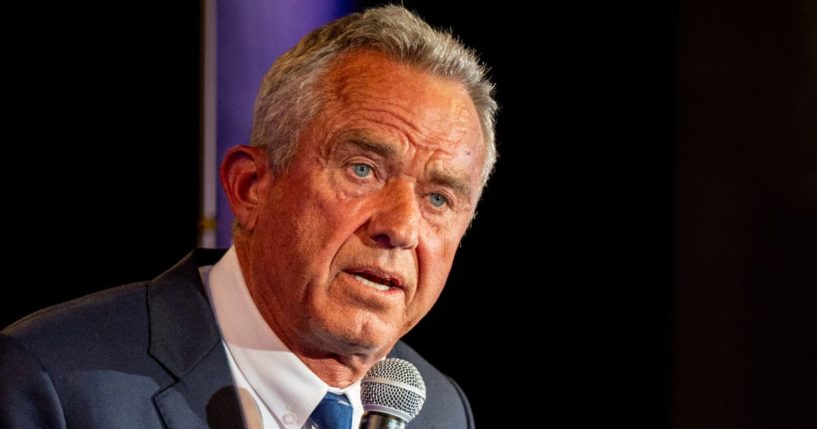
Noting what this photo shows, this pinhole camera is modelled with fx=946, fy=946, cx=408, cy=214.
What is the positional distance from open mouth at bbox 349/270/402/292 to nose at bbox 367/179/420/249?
7 cm

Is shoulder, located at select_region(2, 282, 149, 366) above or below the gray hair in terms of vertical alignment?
below

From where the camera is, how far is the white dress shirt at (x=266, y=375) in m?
2.23

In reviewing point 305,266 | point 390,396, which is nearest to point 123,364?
point 305,266

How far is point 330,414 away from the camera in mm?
2268

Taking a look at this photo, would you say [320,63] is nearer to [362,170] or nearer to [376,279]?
[362,170]

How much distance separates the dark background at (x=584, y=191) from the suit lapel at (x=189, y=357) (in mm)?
814

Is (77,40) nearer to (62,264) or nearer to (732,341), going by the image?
(62,264)

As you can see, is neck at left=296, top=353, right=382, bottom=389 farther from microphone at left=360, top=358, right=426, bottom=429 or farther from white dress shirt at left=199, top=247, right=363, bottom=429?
microphone at left=360, top=358, right=426, bottom=429

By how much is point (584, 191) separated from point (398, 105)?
1.27m

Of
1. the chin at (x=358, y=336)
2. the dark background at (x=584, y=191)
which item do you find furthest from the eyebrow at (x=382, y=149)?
the dark background at (x=584, y=191)

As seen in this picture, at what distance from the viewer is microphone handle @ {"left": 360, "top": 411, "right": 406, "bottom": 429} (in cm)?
174

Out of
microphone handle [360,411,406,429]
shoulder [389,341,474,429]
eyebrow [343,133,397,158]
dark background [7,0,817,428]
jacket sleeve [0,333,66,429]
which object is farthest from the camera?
dark background [7,0,817,428]

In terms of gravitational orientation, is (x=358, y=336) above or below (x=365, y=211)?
below

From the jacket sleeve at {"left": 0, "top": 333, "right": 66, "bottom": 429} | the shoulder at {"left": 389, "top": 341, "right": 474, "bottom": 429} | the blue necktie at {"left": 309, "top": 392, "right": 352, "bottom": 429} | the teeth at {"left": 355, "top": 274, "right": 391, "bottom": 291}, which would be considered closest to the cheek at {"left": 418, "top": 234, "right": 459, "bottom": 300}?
the teeth at {"left": 355, "top": 274, "right": 391, "bottom": 291}
